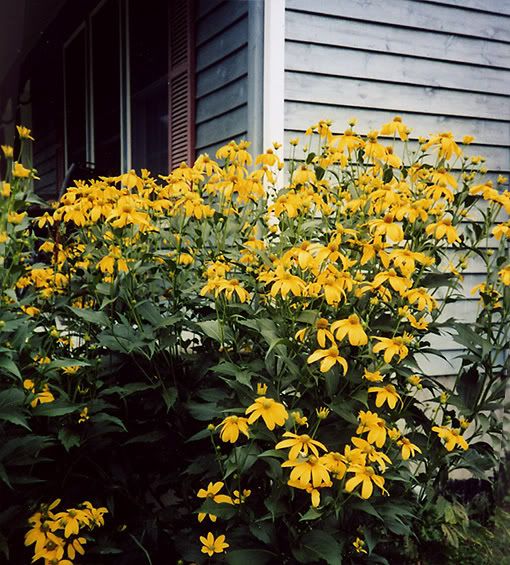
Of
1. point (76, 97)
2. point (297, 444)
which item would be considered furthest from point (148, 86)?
point (297, 444)

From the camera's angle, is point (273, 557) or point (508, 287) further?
point (508, 287)

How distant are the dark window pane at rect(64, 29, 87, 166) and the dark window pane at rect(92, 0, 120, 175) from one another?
207 mm

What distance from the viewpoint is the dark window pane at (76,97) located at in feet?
13.6

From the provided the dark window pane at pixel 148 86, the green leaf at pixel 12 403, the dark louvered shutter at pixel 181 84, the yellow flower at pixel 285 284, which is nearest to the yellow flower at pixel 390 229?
the yellow flower at pixel 285 284

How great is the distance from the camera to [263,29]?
242cm

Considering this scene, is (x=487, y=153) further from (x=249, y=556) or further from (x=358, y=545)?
(x=249, y=556)

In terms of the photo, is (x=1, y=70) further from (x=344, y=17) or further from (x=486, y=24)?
(x=486, y=24)

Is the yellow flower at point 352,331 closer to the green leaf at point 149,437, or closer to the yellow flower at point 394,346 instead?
the yellow flower at point 394,346

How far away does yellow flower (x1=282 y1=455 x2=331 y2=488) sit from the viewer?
1.14m

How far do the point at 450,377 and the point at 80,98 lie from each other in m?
2.88

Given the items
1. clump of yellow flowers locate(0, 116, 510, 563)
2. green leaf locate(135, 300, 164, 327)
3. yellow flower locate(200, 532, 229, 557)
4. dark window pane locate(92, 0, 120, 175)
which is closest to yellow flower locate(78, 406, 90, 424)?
clump of yellow flowers locate(0, 116, 510, 563)

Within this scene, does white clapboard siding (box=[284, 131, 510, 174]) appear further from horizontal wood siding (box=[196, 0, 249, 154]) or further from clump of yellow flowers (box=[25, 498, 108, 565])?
clump of yellow flowers (box=[25, 498, 108, 565])

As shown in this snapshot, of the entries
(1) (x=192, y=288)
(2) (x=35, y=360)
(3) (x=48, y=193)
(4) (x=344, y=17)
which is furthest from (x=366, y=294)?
(3) (x=48, y=193)

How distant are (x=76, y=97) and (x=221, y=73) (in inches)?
77.8
